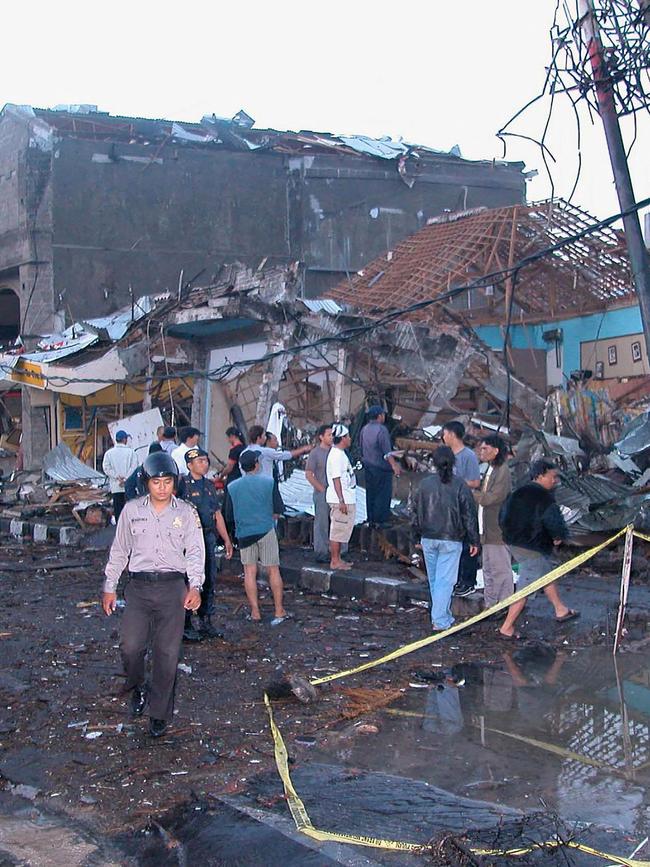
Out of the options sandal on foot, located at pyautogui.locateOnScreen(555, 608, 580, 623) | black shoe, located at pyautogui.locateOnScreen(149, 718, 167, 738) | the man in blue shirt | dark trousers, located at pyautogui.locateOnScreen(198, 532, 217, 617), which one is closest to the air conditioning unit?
the man in blue shirt

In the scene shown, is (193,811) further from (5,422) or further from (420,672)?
(5,422)

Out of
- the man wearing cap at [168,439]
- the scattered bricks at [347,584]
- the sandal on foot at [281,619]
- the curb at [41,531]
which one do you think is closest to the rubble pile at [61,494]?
the curb at [41,531]

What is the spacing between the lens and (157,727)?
6336 millimetres

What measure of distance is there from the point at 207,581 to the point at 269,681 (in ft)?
5.54

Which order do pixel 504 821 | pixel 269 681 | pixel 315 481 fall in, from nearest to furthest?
pixel 504 821
pixel 269 681
pixel 315 481

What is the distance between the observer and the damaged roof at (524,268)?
17.2m

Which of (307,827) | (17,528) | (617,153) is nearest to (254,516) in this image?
(617,153)

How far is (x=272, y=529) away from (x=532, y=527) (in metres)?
2.53

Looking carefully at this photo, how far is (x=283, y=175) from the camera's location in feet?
93.9

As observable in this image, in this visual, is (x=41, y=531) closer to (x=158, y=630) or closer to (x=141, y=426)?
(x=141, y=426)

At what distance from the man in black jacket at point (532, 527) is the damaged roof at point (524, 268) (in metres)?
8.75

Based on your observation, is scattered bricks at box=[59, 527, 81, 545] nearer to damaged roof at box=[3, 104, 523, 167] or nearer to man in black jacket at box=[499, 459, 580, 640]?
man in black jacket at box=[499, 459, 580, 640]

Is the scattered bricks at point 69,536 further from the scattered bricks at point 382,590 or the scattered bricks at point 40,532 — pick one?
the scattered bricks at point 382,590

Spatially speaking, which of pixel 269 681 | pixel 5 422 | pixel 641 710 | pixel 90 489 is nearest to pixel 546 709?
pixel 641 710
